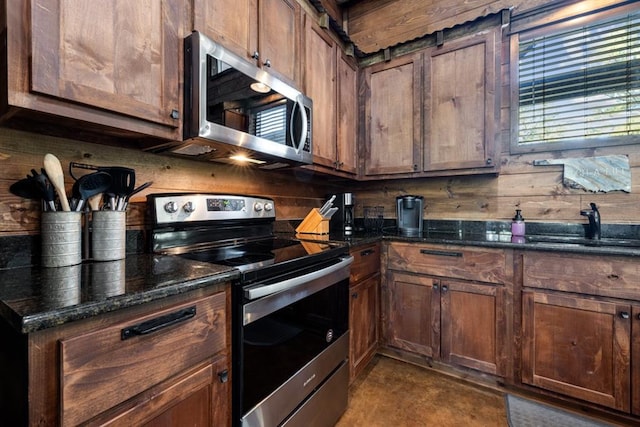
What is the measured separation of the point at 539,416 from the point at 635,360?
1.77ft

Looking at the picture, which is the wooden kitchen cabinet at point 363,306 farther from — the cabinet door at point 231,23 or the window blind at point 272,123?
the cabinet door at point 231,23

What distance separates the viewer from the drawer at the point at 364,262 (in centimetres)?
175

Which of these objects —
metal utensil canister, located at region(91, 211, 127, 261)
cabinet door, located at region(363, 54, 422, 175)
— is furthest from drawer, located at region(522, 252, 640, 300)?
metal utensil canister, located at region(91, 211, 127, 261)

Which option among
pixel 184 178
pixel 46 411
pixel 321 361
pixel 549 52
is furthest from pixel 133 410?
pixel 549 52

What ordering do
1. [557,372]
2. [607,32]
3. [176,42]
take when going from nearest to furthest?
[176,42] → [557,372] → [607,32]

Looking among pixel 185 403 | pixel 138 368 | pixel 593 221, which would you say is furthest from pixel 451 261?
pixel 138 368

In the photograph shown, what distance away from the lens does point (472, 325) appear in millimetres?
1820

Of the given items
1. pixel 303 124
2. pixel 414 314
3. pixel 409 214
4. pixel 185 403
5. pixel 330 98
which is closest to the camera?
pixel 185 403

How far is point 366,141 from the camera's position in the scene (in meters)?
2.52

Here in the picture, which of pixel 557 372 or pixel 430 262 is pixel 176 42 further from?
pixel 557 372

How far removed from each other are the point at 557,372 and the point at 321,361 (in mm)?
1341

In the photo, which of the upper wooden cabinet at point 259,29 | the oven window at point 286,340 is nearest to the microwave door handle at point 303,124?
the upper wooden cabinet at point 259,29

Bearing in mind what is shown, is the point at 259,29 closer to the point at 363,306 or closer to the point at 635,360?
the point at 363,306

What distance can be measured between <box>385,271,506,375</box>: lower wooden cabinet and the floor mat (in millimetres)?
197
